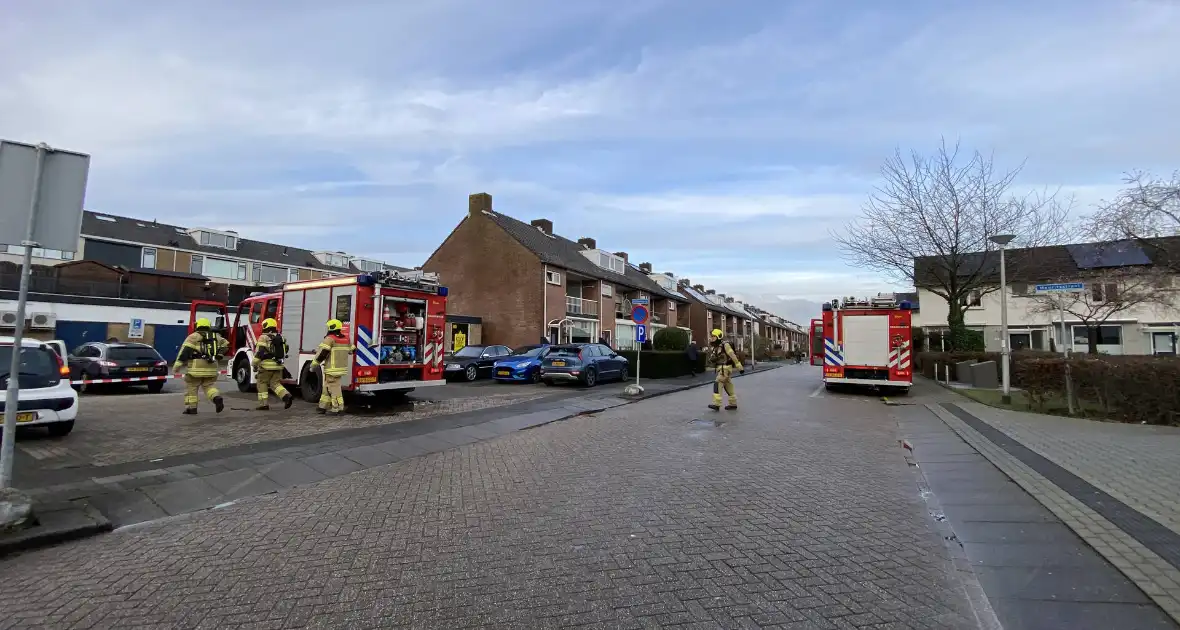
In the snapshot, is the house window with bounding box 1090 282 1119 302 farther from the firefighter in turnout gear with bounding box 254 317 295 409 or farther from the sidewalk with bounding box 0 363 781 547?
the firefighter in turnout gear with bounding box 254 317 295 409

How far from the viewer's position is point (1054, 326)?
35156 millimetres

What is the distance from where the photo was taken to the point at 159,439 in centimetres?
843

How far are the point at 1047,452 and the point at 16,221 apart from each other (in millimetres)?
11867

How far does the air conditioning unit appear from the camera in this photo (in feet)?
92.7

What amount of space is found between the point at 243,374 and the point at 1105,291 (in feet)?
101

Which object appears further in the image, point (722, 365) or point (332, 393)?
point (722, 365)

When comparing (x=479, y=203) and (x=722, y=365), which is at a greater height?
(x=479, y=203)

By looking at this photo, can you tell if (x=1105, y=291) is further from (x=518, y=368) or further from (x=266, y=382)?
(x=266, y=382)

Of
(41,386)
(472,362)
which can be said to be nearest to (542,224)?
(472,362)

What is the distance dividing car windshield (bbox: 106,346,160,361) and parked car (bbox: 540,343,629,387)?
1123cm

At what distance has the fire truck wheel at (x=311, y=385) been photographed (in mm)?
12484

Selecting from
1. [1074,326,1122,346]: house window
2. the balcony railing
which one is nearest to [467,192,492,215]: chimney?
the balcony railing

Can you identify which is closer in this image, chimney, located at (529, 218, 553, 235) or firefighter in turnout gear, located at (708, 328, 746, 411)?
firefighter in turnout gear, located at (708, 328, 746, 411)

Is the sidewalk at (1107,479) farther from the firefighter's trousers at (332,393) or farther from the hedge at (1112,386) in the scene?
the firefighter's trousers at (332,393)
